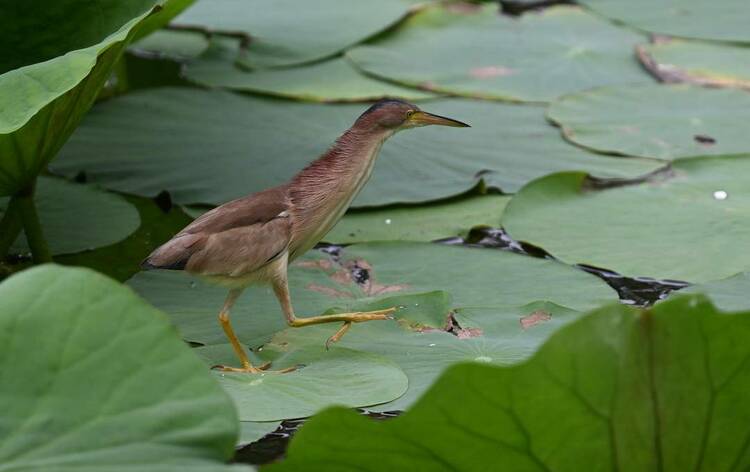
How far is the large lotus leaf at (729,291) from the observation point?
9.67 feet

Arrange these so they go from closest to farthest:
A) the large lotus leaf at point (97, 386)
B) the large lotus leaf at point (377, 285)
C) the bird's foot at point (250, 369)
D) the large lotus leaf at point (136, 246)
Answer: the large lotus leaf at point (97, 386) < the bird's foot at point (250, 369) < the large lotus leaf at point (377, 285) < the large lotus leaf at point (136, 246)

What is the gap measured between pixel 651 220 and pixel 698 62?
1.30m

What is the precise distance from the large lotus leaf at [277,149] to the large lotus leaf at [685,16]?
91 centimetres

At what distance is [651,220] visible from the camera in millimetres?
3471

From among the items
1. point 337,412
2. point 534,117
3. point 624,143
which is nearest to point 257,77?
point 534,117

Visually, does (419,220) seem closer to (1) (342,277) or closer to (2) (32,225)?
(1) (342,277)

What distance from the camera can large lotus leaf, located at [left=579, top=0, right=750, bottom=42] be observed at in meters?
4.84

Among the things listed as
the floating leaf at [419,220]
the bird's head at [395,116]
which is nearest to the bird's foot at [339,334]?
the bird's head at [395,116]

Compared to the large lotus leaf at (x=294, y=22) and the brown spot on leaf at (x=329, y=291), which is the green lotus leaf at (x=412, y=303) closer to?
the brown spot on leaf at (x=329, y=291)

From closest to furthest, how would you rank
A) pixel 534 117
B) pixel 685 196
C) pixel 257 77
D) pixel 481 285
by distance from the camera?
pixel 481 285 → pixel 685 196 → pixel 534 117 → pixel 257 77

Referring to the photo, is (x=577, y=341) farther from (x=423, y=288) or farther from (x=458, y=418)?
(x=423, y=288)

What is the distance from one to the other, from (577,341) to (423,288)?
1396mm

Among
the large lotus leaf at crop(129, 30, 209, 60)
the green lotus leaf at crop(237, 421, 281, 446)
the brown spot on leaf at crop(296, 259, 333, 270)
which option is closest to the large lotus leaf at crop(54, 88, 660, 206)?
the brown spot on leaf at crop(296, 259, 333, 270)

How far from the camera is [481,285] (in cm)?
318
